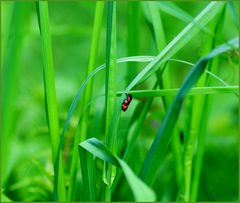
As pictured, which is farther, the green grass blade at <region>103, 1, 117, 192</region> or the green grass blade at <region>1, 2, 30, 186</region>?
the green grass blade at <region>1, 2, 30, 186</region>

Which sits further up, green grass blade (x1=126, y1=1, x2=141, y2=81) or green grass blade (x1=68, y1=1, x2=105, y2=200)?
green grass blade (x1=126, y1=1, x2=141, y2=81)

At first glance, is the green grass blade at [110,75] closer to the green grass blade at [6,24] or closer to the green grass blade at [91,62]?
the green grass blade at [91,62]

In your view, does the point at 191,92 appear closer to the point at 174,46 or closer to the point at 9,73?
the point at 174,46

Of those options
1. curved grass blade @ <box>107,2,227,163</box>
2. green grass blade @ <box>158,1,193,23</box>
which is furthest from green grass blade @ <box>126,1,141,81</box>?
curved grass blade @ <box>107,2,227,163</box>

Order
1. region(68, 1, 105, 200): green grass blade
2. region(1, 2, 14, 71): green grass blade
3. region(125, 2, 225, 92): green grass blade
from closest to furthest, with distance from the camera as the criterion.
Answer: region(125, 2, 225, 92): green grass blade < region(68, 1, 105, 200): green grass blade < region(1, 2, 14, 71): green grass blade

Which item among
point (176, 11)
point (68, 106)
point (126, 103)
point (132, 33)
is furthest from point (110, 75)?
point (68, 106)

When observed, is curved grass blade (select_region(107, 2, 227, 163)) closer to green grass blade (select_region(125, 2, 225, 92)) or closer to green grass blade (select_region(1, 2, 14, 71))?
green grass blade (select_region(125, 2, 225, 92))

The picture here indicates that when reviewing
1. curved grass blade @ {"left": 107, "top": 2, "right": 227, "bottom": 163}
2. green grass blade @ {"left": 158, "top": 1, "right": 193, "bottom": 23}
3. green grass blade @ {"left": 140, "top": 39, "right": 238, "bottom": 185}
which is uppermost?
green grass blade @ {"left": 158, "top": 1, "right": 193, "bottom": 23}

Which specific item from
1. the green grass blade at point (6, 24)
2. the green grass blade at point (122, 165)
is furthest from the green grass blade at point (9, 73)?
the green grass blade at point (122, 165)
